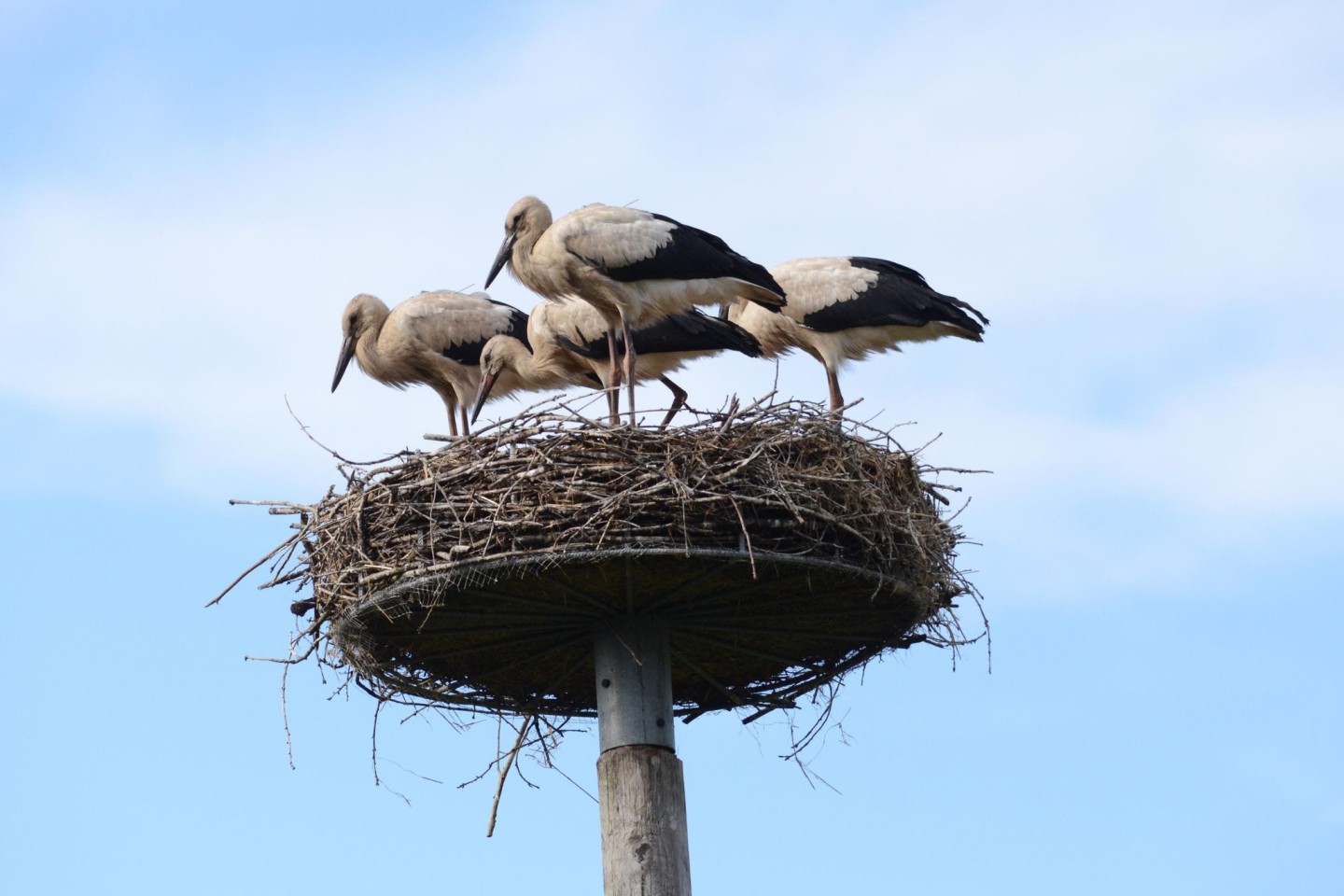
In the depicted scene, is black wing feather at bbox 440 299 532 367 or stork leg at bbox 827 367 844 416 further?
black wing feather at bbox 440 299 532 367

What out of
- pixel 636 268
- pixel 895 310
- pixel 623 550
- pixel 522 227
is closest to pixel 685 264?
pixel 636 268

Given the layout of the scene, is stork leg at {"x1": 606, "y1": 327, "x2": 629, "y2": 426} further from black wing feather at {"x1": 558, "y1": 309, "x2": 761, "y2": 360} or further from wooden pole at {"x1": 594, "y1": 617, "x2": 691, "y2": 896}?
wooden pole at {"x1": 594, "y1": 617, "x2": 691, "y2": 896}

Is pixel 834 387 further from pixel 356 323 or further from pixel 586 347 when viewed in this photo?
pixel 356 323

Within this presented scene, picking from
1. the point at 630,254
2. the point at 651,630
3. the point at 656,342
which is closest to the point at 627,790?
the point at 651,630

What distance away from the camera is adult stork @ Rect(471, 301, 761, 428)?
12.4 metres

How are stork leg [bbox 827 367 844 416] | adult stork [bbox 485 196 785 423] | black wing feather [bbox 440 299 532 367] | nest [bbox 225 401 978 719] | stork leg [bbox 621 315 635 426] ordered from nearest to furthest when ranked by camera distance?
1. nest [bbox 225 401 978 719]
2. adult stork [bbox 485 196 785 423]
3. stork leg [bbox 621 315 635 426]
4. stork leg [bbox 827 367 844 416]
5. black wing feather [bbox 440 299 532 367]

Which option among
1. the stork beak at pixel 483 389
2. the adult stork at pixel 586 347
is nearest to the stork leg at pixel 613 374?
the adult stork at pixel 586 347

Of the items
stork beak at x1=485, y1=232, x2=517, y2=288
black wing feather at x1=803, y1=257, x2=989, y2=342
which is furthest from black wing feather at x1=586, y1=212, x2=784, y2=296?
black wing feather at x1=803, y1=257, x2=989, y2=342

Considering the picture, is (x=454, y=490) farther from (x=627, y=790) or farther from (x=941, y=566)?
(x=941, y=566)

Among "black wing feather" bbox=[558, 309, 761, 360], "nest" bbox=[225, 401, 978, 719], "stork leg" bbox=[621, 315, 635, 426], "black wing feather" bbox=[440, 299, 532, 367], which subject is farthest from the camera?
"black wing feather" bbox=[440, 299, 532, 367]

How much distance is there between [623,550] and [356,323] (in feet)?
20.8

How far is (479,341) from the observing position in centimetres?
1385

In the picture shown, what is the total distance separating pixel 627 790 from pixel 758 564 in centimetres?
119

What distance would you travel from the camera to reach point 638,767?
29.2 feet
